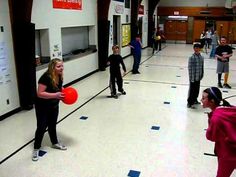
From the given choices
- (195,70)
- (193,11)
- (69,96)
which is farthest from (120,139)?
(193,11)

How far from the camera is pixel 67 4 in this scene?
23.9 feet

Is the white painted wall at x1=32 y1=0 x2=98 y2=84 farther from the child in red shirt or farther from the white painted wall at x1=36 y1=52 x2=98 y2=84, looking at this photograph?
the child in red shirt

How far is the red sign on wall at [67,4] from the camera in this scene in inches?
266

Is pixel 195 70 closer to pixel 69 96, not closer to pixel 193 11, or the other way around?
pixel 69 96

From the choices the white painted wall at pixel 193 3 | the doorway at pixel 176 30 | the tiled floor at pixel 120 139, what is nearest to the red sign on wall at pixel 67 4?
the tiled floor at pixel 120 139

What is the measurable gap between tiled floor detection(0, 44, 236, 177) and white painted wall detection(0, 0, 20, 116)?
12.8 inches

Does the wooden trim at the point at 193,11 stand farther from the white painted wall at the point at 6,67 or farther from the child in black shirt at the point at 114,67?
the white painted wall at the point at 6,67

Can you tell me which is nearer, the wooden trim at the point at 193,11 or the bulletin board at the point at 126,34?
the bulletin board at the point at 126,34

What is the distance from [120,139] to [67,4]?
460cm

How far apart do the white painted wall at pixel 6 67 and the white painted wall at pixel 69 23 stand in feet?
2.76

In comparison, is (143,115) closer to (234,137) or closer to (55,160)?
(55,160)

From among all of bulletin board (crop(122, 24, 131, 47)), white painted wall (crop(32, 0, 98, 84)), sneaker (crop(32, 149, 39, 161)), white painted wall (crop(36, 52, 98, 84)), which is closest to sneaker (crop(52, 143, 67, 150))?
sneaker (crop(32, 149, 39, 161))

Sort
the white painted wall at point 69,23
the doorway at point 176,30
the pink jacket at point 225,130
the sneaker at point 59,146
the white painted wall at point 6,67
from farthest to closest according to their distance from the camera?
the doorway at point 176,30 → the white painted wall at point 69,23 → the white painted wall at point 6,67 → the sneaker at point 59,146 → the pink jacket at point 225,130

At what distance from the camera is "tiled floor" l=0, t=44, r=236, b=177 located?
339 centimetres
